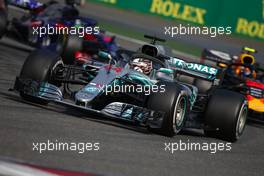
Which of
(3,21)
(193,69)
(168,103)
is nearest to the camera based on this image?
(168,103)

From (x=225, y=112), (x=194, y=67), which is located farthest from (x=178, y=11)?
(x=225, y=112)

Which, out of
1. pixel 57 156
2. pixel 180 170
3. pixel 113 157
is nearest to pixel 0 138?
pixel 57 156

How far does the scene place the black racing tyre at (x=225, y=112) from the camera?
37.4 ft

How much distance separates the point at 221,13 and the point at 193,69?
14563mm

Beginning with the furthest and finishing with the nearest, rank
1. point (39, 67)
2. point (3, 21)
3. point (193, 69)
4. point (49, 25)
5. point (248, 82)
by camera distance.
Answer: point (49, 25), point (3, 21), point (248, 82), point (193, 69), point (39, 67)

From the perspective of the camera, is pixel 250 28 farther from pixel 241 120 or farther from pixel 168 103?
pixel 168 103

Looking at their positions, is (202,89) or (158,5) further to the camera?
(158,5)

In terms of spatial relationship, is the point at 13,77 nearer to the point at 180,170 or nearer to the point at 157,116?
the point at 157,116

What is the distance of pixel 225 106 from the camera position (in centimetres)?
1140

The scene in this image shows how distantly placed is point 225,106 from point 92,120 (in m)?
1.96

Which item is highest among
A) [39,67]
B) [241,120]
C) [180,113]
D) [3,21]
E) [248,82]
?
[39,67]

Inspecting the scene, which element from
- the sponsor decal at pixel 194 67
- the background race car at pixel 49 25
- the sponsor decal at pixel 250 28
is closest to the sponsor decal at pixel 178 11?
the sponsor decal at pixel 250 28

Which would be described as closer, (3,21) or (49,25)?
(3,21)

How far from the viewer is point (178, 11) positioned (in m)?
27.8
